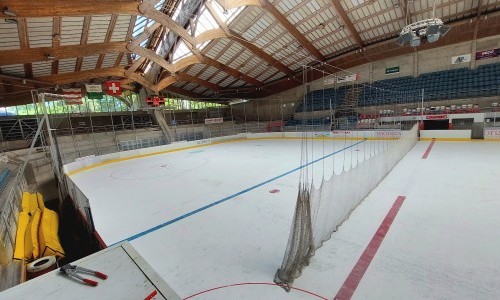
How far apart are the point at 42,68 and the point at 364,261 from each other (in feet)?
74.2

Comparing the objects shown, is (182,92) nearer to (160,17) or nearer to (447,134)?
(160,17)

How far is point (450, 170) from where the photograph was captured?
27.1 ft

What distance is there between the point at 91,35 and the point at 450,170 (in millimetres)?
19554

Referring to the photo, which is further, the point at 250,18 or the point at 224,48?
the point at 224,48

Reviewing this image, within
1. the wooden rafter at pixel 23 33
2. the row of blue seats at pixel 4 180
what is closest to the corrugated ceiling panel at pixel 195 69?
the wooden rafter at pixel 23 33

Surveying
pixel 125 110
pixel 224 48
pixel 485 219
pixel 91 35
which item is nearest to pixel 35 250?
pixel 485 219

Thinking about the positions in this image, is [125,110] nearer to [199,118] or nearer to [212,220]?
[199,118]

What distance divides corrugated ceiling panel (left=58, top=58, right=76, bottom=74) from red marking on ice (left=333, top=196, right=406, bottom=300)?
71.7ft

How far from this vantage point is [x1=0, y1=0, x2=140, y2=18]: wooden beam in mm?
9664

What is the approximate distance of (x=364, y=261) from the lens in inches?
144

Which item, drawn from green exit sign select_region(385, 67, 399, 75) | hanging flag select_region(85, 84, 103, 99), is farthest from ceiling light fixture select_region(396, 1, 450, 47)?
hanging flag select_region(85, 84, 103, 99)

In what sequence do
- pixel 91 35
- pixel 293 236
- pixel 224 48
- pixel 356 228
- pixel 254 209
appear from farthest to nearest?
pixel 224 48 → pixel 91 35 → pixel 254 209 → pixel 356 228 → pixel 293 236

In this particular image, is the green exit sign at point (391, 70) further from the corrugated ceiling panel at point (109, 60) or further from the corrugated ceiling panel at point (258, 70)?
A: the corrugated ceiling panel at point (109, 60)

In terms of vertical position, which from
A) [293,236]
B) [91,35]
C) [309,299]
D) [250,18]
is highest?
[250,18]
